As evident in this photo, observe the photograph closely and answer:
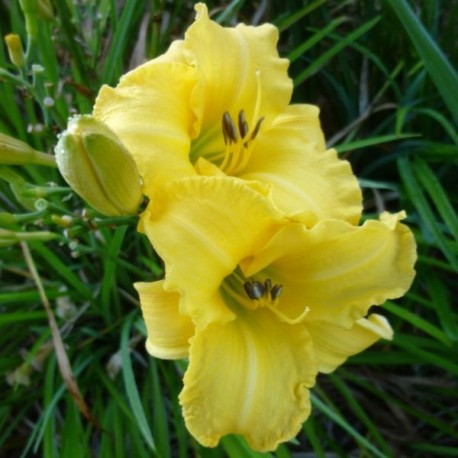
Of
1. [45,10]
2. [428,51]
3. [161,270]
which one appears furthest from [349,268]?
[45,10]

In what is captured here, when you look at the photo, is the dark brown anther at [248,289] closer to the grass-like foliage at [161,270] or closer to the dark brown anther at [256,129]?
the dark brown anther at [256,129]

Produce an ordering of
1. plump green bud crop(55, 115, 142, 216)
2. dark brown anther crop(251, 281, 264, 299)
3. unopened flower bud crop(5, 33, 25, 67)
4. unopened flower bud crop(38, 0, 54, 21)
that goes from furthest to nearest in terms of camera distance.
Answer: unopened flower bud crop(38, 0, 54, 21), unopened flower bud crop(5, 33, 25, 67), dark brown anther crop(251, 281, 264, 299), plump green bud crop(55, 115, 142, 216)

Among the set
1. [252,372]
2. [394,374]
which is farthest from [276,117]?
[394,374]

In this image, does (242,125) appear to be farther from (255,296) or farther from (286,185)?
(255,296)

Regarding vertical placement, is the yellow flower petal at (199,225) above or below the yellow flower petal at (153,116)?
below

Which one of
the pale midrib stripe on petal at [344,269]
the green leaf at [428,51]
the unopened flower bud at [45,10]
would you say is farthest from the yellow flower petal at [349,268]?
the unopened flower bud at [45,10]

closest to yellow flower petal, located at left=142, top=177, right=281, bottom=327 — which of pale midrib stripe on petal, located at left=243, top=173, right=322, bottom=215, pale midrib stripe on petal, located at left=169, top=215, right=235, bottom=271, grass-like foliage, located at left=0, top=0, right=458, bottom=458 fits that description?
pale midrib stripe on petal, located at left=169, top=215, right=235, bottom=271

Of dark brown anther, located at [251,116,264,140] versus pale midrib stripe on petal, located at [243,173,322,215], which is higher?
dark brown anther, located at [251,116,264,140]

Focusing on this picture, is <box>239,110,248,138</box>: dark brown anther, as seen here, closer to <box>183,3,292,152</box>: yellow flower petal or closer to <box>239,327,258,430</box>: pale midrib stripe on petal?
<box>183,3,292,152</box>: yellow flower petal

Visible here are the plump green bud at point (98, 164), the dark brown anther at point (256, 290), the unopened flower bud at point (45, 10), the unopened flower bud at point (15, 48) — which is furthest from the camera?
the unopened flower bud at point (45, 10)
